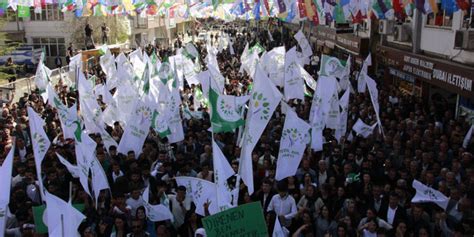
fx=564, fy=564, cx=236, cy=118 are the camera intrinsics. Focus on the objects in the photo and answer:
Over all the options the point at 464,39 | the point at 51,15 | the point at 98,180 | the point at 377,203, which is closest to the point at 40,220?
the point at 98,180

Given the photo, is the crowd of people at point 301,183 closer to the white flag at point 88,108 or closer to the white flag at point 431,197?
the white flag at point 431,197

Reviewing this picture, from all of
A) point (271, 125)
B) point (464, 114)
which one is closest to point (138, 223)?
point (271, 125)

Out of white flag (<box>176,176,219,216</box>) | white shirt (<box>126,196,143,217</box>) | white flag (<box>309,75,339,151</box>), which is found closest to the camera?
white flag (<box>176,176,219,216</box>)

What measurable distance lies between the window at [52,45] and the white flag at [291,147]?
34656mm

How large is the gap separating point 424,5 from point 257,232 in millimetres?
7411

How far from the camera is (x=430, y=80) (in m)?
16.4

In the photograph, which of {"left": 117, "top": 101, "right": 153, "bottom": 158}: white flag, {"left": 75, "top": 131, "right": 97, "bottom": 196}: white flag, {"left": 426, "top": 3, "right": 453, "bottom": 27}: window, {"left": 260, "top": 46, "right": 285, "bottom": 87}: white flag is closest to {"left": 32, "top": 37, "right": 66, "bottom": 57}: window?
{"left": 260, "top": 46, "right": 285, "bottom": 87}: white flag

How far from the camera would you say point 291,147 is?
9.51 m

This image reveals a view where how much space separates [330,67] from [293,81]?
3.38 ft

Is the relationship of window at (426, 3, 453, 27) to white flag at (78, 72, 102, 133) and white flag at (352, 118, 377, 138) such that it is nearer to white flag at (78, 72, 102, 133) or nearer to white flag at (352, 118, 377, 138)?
white flag at (352, 118, 377, 138)

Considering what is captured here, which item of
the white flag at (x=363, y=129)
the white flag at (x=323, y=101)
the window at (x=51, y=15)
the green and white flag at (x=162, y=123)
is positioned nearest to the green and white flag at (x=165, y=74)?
the green and white flag at (x=162, y=123)

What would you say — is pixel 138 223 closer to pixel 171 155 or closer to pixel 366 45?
pixel 171 155

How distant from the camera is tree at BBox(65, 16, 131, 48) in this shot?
38.3m

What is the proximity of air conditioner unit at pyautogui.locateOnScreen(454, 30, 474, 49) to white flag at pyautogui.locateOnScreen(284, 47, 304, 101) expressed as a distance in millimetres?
4109
